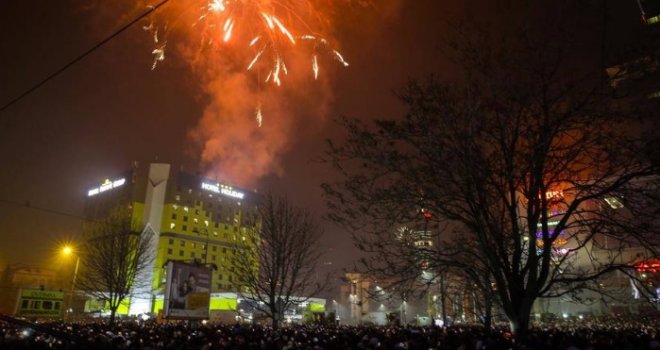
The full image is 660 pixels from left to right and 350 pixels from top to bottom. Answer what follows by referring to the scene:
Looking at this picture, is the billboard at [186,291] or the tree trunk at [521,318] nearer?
the tree trunk at [521,318]

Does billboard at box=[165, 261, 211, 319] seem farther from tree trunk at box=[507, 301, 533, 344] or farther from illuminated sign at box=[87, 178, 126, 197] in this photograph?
illuminated sign at box=[87, 178, 126, 197]

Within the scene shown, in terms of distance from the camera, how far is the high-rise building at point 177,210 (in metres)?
107

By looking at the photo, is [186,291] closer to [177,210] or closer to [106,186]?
[177,210]

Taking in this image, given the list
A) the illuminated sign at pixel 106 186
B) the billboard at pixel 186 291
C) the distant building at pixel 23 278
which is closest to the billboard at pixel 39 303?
the billboard at pixel 186 291

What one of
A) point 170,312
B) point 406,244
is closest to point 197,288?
point 170,312

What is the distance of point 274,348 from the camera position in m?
13.9

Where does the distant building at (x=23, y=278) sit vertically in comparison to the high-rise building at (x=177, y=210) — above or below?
below

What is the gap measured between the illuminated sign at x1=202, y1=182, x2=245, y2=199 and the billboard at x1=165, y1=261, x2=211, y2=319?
95592mm

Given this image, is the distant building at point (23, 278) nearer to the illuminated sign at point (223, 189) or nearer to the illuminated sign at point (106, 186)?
the illuminated sign at point (106, 186)

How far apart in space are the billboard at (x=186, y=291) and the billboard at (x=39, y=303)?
9.01m

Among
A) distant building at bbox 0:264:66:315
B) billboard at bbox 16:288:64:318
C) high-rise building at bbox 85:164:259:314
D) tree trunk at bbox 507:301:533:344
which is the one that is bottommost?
billboard at bbox 16:288:64:318

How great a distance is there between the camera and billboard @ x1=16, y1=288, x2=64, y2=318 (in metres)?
28.8

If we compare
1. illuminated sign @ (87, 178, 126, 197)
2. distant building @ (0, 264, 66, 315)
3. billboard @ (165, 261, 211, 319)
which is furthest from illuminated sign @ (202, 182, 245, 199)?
billboard @ (165, 261, 211, 319)

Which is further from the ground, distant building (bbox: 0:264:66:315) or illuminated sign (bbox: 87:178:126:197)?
illuminated sign (bbox: 87:178:126:197)
